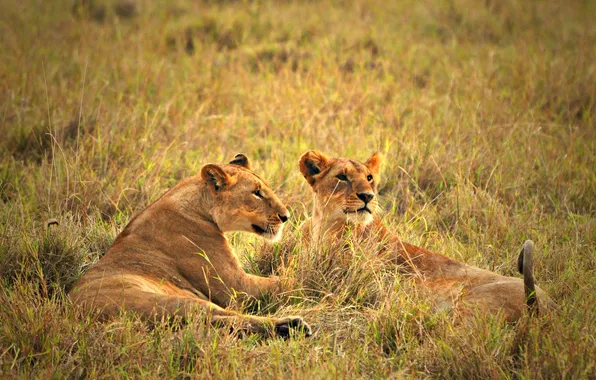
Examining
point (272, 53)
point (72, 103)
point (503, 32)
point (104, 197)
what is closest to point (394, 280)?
point (104, 197)

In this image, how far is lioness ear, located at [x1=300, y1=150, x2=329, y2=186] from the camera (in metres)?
4.51

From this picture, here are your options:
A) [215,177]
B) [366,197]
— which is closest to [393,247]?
[366,197]

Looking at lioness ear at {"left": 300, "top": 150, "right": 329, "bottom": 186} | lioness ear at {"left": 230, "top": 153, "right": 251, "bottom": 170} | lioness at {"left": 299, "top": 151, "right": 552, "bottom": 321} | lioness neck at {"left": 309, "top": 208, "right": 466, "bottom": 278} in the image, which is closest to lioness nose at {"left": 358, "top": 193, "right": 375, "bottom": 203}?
lioness at {"left": 299, "top": 151, "right": 552, "bottom": 321}

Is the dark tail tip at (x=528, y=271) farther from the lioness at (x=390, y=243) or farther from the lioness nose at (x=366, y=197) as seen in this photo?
the lioness nose at (x=366, y=197)

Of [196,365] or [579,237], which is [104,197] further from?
[579,237]

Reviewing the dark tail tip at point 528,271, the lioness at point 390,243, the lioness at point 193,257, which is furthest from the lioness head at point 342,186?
the dark tail tip at point 528,271

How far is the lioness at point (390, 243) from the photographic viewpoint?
3705 mm

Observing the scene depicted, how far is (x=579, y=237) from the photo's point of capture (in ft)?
16.2

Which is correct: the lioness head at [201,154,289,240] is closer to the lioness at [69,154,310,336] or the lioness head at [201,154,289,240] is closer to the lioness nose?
the lioness at [69,154,310,336]

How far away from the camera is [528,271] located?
3328 mm

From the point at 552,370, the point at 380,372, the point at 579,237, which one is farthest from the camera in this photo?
the point at 579,237

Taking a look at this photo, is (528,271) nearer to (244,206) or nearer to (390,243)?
(390,243)

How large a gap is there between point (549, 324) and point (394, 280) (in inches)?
34.4

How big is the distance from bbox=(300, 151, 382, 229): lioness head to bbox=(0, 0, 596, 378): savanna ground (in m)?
0.23
